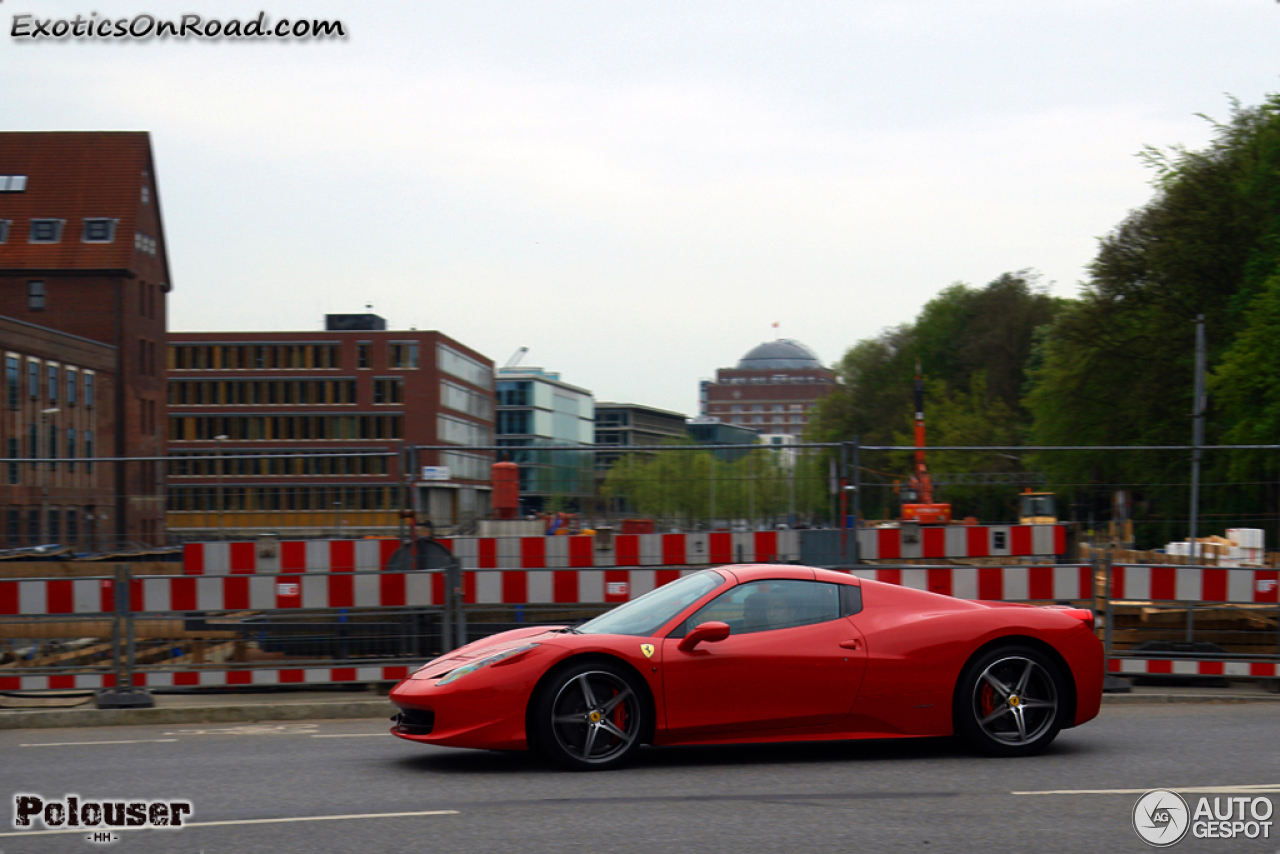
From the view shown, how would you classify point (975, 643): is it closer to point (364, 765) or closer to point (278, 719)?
point (364, 765)

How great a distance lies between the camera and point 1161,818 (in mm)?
6387

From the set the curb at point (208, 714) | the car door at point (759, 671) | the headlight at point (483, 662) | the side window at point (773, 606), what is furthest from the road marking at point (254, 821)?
the curb at point (208, 714)

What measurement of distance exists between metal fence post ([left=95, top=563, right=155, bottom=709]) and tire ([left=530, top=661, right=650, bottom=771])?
4.74 meters

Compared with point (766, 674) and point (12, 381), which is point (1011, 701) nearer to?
point (766, 674)

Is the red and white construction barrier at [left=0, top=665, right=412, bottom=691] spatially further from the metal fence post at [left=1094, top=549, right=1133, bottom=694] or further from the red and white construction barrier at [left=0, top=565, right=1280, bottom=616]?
the metal fence post at [left=1094, top=549, right=1133, bottom=694]

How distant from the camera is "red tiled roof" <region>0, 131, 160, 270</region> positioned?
76.9 m

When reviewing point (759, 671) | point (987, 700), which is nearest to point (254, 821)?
point (759, 671)

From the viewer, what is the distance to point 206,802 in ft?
22.9

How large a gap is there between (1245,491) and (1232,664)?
3.21m

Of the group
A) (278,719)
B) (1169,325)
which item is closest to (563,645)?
(278,719)

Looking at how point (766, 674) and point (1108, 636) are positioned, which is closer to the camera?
point (766, 674)

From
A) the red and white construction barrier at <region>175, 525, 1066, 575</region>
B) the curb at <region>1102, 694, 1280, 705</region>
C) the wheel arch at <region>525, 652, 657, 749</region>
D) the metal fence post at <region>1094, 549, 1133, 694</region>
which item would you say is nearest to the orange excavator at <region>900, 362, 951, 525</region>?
the red and white construction barrier at <region>175, 525, 1066, 575</region>

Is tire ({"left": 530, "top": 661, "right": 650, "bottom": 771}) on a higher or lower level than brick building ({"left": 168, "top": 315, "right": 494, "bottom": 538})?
lower

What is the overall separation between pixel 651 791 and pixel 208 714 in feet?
16.4
